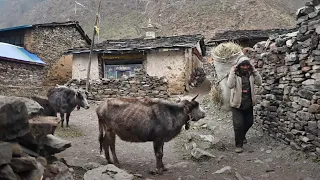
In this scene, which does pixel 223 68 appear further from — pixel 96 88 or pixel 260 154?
pixel 96 88

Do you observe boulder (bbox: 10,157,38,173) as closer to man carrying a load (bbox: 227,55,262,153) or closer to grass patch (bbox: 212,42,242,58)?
man carrying a load (bbox: 227,55,262,153)

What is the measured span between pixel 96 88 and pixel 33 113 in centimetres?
1185

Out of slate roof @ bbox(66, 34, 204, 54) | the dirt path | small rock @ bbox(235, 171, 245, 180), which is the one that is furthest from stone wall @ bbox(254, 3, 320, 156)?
slate roof @ bbox(66, 34, 204, 54)

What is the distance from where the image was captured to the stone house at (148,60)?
16109 mm

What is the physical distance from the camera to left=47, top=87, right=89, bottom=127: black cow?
9.88 metres

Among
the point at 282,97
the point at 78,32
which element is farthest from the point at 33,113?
the point at 78,32

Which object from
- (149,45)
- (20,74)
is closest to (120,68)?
(149,45)

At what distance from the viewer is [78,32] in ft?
79.9

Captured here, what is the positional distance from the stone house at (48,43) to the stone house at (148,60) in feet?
13.4

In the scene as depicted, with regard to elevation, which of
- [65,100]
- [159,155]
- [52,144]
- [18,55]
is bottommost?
[159,155]

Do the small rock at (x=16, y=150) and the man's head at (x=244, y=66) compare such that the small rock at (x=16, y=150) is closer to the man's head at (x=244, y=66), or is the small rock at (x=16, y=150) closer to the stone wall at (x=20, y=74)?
the man's head at (x=244, y=66)

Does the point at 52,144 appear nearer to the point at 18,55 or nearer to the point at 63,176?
the point at 63,176

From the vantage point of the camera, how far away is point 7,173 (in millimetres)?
3217

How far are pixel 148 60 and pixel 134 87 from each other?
1.81m
